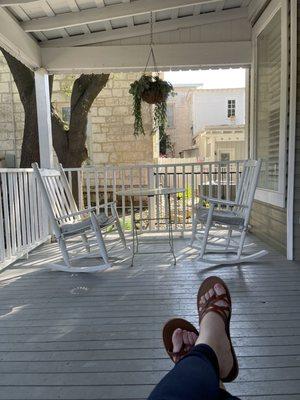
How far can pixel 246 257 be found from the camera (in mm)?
3225

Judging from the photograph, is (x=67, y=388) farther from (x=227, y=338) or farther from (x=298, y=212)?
(x=298, y=212)

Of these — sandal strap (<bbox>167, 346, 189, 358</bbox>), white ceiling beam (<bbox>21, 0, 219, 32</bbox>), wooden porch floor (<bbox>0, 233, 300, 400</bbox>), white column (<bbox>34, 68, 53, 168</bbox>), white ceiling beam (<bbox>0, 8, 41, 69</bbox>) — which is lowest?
wooden porch floor (<bbox>0, 233, 300, 400</bbox>)

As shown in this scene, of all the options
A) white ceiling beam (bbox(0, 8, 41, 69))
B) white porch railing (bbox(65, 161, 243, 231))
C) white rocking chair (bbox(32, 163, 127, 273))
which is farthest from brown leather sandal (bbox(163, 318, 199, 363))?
white ceiling beam (bbox(0, 8, 41, 69))

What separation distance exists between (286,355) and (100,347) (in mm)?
930

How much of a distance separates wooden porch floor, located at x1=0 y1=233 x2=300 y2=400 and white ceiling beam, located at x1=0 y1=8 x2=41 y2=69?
7.35ft

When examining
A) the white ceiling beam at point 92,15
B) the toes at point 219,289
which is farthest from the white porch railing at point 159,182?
the toes at point 219,289

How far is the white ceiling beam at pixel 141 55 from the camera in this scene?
4.31 meters

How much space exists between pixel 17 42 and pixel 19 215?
5.90 feet

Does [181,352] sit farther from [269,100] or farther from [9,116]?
[9,116]

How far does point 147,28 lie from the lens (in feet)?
13.9

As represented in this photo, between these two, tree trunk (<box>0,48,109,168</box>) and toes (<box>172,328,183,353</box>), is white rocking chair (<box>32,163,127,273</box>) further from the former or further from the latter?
tree trunk (<box>0,48,109,168</box>)

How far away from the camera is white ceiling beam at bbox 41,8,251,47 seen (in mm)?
4227

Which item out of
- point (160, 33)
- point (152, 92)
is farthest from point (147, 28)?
point (152, 92)

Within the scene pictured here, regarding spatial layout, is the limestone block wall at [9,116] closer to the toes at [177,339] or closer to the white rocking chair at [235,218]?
the white rocking chair at [235,218]
